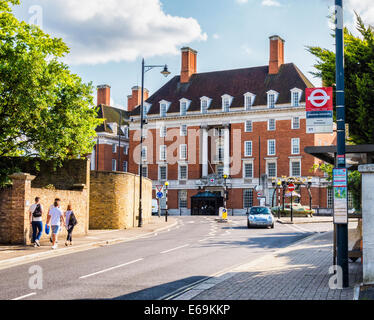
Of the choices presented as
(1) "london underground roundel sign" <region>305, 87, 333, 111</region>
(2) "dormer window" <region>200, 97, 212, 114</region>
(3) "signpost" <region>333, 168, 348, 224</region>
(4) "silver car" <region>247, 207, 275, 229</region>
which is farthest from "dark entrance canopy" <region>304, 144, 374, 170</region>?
(2) "dormer window" <region>200, 97, 212, 114</region>

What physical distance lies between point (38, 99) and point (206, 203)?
5452 centimetres

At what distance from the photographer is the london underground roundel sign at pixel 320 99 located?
1094 cm

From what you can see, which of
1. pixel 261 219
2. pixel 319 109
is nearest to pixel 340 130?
pixel 319 109

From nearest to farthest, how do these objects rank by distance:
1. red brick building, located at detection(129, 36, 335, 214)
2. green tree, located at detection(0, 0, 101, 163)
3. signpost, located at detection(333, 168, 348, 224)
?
signpost, located at detection(333, 168, 348, 224)
green tree, located at detection(0, 0, 101, 163)
red brick building, located at detection(129, 36, 335, 214)

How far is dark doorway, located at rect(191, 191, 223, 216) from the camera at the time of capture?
245ft

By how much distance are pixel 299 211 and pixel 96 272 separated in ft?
141

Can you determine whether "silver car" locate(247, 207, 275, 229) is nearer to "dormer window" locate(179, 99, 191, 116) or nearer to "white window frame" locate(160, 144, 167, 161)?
"white window frame" locate(160, 144, 167, 161)

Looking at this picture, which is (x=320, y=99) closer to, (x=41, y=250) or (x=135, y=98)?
(x=41, y=250)

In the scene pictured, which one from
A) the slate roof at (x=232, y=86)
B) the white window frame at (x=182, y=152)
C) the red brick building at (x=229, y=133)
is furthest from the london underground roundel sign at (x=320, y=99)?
the white window frame at (x=182, y=152)

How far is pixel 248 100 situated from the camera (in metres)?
76.2

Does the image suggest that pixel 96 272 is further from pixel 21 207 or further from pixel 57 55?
pixel 57 55

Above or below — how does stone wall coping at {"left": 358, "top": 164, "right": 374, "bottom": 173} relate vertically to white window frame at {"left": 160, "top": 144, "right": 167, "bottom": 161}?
below

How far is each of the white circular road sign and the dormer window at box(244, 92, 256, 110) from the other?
65292 millimetres

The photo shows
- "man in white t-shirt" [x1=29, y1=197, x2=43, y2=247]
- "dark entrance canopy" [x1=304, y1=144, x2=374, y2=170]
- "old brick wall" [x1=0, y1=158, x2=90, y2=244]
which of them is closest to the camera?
"dark entrance canopy" [x1=304, y1=144, x2=374, y2=170]
